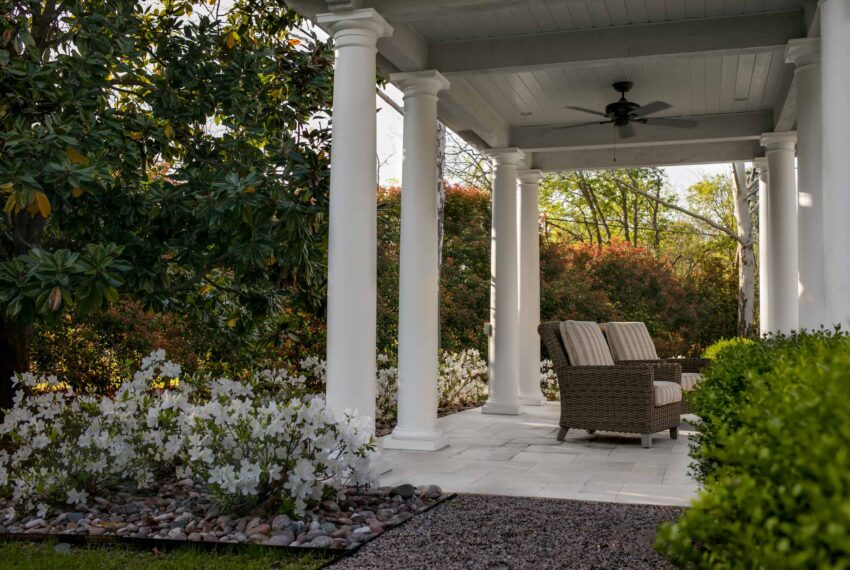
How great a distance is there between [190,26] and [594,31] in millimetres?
3154

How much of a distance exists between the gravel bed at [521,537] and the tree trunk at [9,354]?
2973mm

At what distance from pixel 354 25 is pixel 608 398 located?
3.77 meters

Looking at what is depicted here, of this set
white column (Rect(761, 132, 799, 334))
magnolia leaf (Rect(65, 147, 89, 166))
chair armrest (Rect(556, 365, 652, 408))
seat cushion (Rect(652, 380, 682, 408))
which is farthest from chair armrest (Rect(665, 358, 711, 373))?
magnolia leaf (Rect(65, 147, 89, 166))

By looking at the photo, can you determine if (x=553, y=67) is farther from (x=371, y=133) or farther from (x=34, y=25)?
(x=34, y=25)

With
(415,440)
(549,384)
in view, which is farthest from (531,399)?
(415,440)

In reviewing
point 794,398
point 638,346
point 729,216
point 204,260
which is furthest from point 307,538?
point 729,216

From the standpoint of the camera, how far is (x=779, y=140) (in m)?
8.84

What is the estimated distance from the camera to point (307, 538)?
3.71 metres

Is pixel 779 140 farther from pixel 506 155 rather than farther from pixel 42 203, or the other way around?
pixel 42 203

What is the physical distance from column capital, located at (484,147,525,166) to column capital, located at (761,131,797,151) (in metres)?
2.67

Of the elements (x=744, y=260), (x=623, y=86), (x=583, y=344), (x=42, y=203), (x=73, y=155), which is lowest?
(x=583, y=344)

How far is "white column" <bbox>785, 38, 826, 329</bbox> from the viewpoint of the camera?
19.5 ft

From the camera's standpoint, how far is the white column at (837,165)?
186 inches

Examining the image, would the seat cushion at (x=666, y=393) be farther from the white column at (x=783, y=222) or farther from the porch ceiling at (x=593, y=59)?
the porch ceiling at (x=593, y=59)
